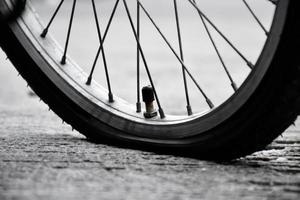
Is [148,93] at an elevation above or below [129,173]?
Result: above

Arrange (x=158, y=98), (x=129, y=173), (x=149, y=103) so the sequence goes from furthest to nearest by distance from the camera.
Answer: (x=158, y=98), (x=149, y=103), (x=129, y=173)

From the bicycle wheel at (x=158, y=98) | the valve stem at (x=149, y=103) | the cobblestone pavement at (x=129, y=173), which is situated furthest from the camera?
the valve stem at (x=149, y=103)

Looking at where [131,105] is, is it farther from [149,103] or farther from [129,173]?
[129,173]

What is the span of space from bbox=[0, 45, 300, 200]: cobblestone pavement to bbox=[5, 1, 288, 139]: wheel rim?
9cm

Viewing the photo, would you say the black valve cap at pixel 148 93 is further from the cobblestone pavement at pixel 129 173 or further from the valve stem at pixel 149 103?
the cobblestone pavement at pixel 129 173

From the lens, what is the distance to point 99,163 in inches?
49.7

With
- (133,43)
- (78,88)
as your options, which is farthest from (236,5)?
(78,88)

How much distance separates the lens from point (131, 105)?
1.66m

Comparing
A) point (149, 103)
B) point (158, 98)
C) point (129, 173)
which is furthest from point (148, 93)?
point (129, 173)

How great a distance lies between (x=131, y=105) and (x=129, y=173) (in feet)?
1.74

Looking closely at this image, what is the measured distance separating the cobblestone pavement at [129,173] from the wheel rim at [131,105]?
87mm

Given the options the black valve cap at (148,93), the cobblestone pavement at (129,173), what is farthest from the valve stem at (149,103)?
the cobblestone pavement at (129,173)

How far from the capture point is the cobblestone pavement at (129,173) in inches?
38.5

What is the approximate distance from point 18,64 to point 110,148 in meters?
0.41
